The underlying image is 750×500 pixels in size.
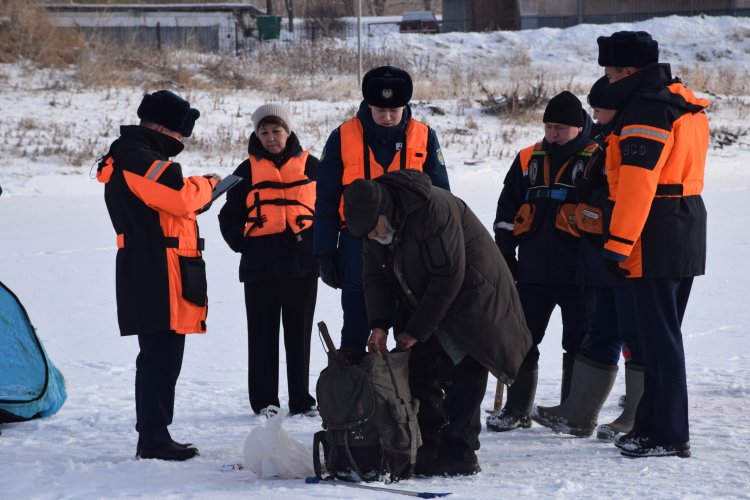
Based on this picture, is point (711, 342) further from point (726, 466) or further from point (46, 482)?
point (46, 482)

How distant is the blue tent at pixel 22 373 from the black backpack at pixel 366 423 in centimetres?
166

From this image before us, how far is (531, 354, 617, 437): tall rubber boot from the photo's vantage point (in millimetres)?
4367

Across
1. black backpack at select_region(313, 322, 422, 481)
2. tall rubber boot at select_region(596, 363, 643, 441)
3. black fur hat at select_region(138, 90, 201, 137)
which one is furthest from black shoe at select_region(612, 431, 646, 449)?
black fur hat at select_region(138, 90, 201, 137)

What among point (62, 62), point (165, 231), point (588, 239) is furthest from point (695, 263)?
point (62, 62)

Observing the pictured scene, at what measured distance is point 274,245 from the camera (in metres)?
4.89

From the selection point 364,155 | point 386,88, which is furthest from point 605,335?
point 386,88

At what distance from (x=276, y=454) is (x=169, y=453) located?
1.91 feet

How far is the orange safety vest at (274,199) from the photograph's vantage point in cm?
489

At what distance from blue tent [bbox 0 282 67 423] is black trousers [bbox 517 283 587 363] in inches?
87.4

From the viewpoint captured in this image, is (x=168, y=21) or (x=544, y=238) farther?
(x=168, y=21)

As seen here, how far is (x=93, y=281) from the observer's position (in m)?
7.97

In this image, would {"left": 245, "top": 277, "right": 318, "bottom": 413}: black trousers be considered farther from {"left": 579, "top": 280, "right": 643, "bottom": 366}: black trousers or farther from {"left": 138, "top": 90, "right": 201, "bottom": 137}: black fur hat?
{"left": 579, "top": 280, "right": 643, "bottom": 366}: black trousers

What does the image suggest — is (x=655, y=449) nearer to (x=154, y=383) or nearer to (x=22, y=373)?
(x=154, y=383)

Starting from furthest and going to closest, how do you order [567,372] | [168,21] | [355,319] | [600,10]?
[600,10], [168,21], [567,372], [355,319]
